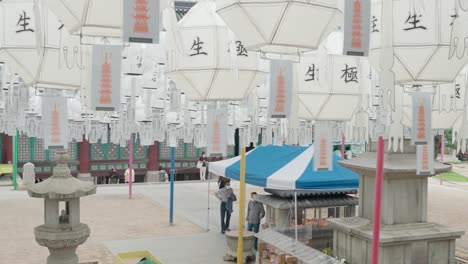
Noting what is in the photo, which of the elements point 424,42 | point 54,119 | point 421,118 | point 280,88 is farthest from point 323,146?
point 54,119

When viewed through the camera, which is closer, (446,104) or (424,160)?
(446,104)

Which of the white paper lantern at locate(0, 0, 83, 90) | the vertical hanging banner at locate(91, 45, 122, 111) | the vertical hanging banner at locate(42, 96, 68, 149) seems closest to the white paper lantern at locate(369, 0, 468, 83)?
the vertical hanging banner at locate(91, 45, 122, 111)

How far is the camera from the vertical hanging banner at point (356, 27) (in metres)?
4.52

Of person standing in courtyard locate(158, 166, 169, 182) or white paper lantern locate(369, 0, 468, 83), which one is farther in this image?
person standing in courtyard locate(158, 166, 169, 182)

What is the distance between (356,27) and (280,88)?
98cm

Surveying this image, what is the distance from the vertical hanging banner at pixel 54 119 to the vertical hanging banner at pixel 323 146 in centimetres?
330

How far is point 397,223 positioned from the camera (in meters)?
8.16

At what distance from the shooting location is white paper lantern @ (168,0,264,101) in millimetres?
5184

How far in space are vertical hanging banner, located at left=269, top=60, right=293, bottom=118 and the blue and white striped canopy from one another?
15.5 ft

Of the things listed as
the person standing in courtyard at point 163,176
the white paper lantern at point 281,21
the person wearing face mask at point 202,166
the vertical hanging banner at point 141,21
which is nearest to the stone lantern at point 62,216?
the vertical hanging banner at point 141,21

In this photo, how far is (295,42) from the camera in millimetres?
4133

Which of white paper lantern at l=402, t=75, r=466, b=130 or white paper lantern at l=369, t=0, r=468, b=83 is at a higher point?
white paper lantern at l=369, t=0, r=468, b=83

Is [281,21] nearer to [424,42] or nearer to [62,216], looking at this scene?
[424,42]

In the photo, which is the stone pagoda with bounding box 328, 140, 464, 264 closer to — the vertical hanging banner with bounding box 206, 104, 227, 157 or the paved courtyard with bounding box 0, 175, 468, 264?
the vertical hanging banner with bounding box 206, 104, 227, 157
